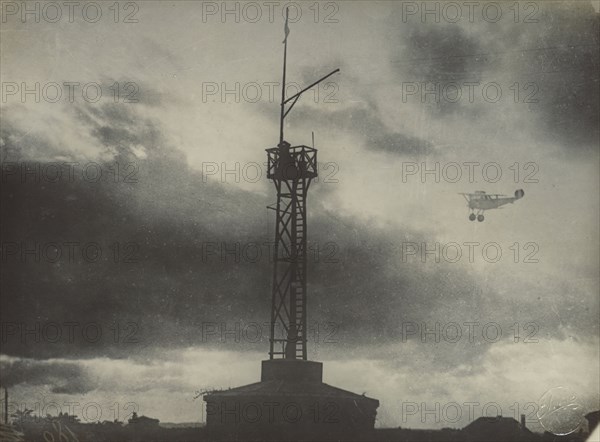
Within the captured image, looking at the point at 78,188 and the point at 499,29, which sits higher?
the point at 499,29

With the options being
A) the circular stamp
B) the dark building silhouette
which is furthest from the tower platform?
the circular stamp

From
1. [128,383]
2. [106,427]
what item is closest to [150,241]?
[128,383]

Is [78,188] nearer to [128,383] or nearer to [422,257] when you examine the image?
[128,383]

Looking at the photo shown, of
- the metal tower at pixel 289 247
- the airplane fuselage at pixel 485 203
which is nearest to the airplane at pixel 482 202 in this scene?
the airplane fuselage at pixel 485 203

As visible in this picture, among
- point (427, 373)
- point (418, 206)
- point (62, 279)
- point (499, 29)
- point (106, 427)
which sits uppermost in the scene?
point (499, 29)

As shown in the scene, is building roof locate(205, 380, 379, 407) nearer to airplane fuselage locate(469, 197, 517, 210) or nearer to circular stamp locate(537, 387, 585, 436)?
circular stamp locate(537, 387, 585, 436)

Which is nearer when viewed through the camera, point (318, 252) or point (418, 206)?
point (418, 206)

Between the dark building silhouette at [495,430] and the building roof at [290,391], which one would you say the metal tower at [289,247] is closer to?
the building roof at [290,391]
